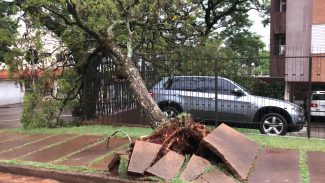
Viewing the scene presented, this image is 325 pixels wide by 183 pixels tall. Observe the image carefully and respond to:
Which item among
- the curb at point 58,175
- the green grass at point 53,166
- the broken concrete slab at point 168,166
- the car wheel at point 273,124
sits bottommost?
the curb at point 58,175

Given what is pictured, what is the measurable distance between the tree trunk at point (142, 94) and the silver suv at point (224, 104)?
9.51ft

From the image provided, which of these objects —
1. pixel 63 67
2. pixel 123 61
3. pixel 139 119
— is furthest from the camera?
pixel 63 67

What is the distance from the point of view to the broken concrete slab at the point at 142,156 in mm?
6852

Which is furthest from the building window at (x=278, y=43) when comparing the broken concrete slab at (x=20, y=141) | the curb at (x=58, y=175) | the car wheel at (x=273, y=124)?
the curb at (x=58, y=175)

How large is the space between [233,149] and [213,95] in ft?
15.3

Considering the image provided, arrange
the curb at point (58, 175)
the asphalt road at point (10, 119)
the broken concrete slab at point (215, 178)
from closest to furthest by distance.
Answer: the broken concrete slab at point (215, 178)
the curb at point (58, 175)
the asphalt road at point (10, 119)

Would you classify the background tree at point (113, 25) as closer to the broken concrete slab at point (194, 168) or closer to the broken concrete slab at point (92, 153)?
the broken concrete slab at point (92, 153)

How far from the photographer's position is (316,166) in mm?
7461

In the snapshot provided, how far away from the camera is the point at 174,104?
12.8m

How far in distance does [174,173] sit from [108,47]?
4.52 m

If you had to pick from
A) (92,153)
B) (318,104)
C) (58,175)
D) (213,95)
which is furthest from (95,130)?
(318,104)

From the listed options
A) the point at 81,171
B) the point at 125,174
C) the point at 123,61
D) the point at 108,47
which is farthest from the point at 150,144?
the point at 108,47

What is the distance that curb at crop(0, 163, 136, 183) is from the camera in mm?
7163

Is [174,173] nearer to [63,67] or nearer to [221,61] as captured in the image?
[221,61]
